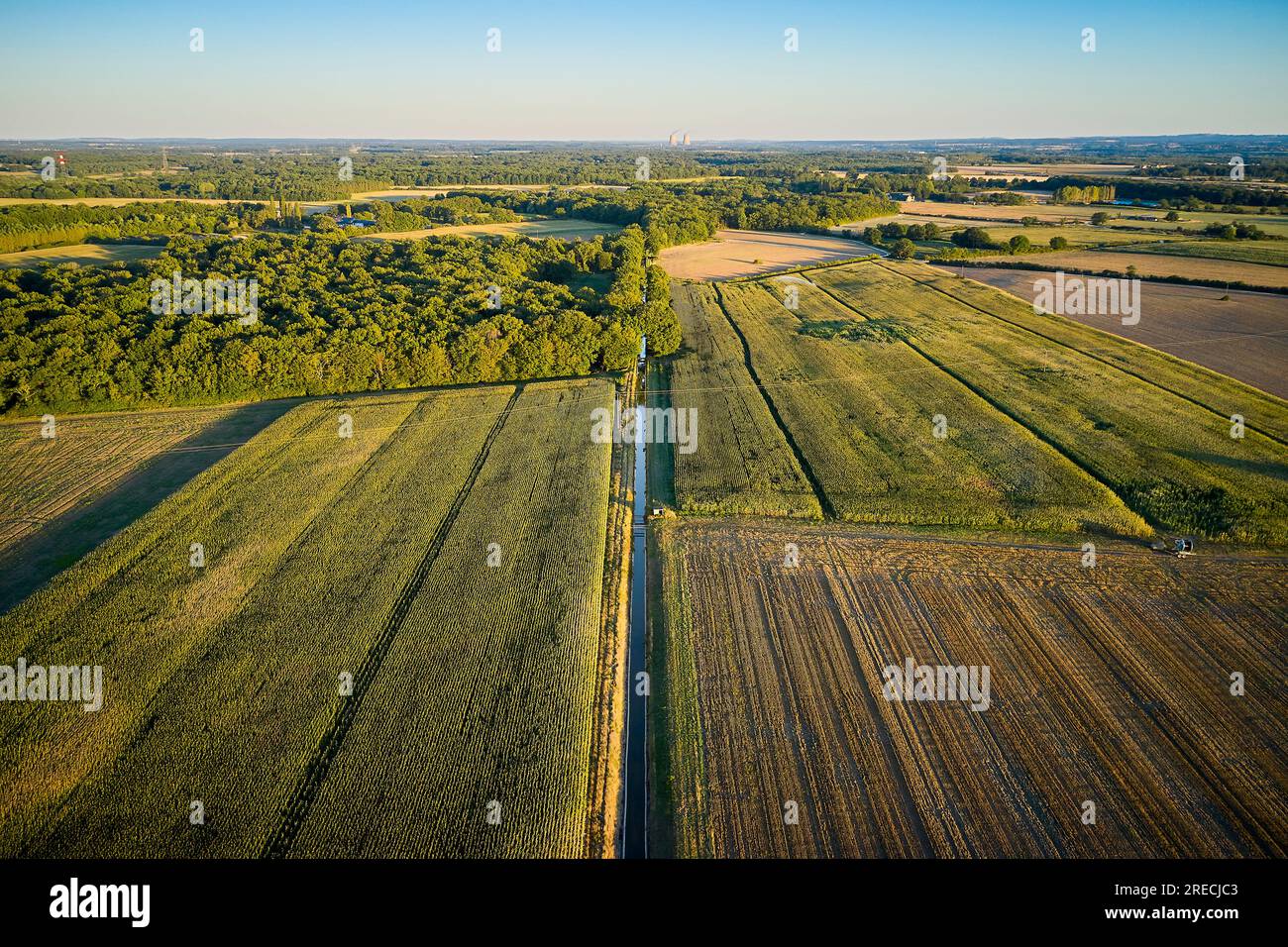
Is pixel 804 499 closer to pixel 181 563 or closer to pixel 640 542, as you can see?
pixel 640 542

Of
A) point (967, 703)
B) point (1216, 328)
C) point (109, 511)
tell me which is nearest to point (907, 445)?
point (967, 703)

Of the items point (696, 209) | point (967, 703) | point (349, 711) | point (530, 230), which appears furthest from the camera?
point (696, 209)

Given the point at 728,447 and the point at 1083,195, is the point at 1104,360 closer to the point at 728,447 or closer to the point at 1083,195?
the point at 728,447

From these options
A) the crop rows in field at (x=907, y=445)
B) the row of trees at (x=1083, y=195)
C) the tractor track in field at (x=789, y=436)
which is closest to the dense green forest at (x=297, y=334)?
the tractor track in field at (x=789, y=436)

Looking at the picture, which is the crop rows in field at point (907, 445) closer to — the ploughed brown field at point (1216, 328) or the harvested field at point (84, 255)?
the ploughed brown field at point (1216, 328)

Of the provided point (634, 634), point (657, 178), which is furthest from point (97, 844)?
point (657, 178)

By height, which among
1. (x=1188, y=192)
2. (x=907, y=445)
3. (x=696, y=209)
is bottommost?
(x=907, y=445)

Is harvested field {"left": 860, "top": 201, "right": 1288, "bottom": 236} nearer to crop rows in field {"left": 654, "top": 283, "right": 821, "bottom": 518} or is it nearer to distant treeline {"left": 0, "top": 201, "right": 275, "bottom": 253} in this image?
crop rows in field {"left": 654, "top": 283, "right": 821, "bottom": 518}
